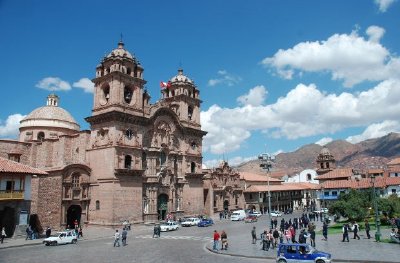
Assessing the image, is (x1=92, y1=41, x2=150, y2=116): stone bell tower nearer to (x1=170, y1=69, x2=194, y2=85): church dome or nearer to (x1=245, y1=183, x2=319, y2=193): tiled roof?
(x1=170, y1=69, x2=194, y2=85): church dome

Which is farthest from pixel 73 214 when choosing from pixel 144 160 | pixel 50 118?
pixel 50 118

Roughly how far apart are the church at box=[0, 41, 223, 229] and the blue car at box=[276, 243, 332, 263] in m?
27.7

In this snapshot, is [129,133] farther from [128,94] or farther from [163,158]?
[163,158]

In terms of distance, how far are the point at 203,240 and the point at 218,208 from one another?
33.7 meters

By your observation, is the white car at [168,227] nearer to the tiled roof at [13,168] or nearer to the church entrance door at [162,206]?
the church entrance door at [162,206]

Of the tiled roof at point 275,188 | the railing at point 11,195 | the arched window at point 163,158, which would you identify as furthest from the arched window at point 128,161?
the tiled roof at point 275,188

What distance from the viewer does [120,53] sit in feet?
161

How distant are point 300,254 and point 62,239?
2059 cm

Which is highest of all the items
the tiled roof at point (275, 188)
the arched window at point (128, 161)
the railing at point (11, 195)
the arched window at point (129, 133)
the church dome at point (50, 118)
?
the church dome at point (50, 118)

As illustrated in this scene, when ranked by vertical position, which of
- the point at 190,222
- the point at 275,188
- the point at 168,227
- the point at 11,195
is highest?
the point at 275,188

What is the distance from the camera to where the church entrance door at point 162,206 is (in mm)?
51750

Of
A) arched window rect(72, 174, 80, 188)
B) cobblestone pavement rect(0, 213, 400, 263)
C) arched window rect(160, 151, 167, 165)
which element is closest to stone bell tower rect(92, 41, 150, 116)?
arched window rect(160, 151, 167, 165)

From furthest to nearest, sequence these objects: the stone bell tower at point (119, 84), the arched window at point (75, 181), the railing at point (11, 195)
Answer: the stone bell tower at point (119, 84) < the arched window at point (75, 181) < the railing at point (11, 195)

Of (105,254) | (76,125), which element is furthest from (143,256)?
(76,125)
